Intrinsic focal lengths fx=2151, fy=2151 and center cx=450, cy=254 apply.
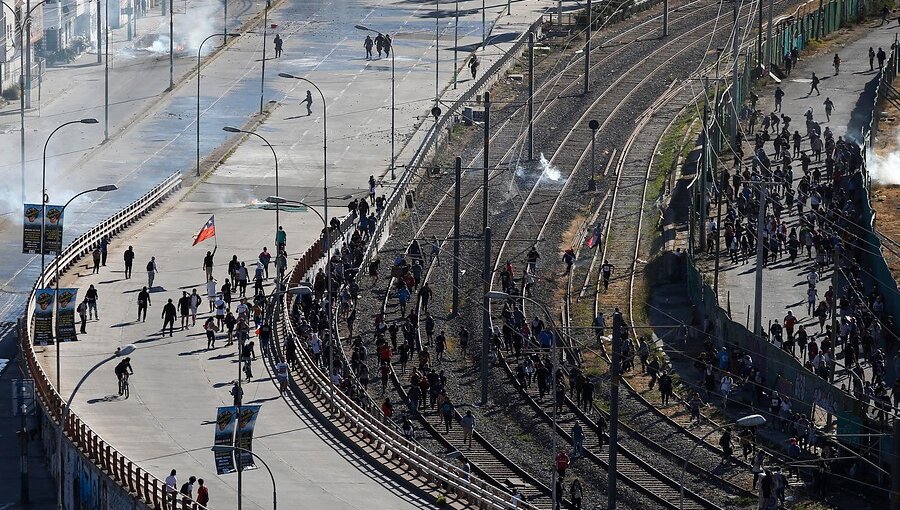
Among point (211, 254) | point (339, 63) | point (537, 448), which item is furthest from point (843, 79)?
point (537, 448)

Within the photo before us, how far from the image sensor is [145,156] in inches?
4163

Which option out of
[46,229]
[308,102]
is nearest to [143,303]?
[46,229]

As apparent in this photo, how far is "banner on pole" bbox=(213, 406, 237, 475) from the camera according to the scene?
52.0 metres

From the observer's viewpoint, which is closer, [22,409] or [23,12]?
[22,409]

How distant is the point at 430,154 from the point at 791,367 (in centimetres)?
4019

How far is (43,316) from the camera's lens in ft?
223

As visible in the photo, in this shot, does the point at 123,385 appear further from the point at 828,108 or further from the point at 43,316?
the point at 828,108

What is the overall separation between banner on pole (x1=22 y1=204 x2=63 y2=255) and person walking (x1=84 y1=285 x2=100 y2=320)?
227cm

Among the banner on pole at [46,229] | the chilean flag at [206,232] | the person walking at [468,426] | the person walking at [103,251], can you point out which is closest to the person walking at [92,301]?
the banner on pole at [46,229]

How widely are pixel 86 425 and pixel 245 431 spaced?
34.3 feet

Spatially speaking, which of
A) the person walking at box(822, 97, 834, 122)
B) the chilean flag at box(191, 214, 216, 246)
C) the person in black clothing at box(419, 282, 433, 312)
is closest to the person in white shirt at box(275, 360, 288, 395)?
the person in black clothing at box(419, 282, 433, 312)

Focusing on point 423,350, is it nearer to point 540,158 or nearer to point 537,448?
point 537,448

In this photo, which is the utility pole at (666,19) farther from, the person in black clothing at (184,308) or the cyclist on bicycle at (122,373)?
the cyclist on bicycle at (122,373)

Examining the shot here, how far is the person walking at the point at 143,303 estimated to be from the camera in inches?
2864
